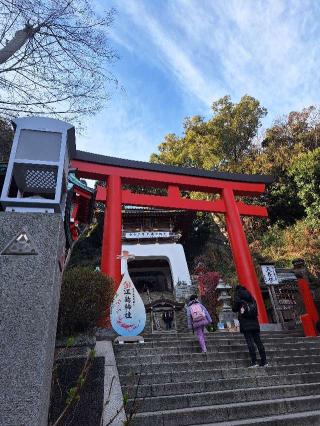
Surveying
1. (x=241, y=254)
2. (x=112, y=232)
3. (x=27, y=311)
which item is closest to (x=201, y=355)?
(x=27, y=311)

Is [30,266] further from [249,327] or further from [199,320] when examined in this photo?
[199,320]

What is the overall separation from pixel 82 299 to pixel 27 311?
178cm

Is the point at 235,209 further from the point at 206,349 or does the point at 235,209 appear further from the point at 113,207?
the point at 206,349

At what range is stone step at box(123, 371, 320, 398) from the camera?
160 inches

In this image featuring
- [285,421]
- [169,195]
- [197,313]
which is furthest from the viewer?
[169,195]

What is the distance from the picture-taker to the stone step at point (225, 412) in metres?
3.34

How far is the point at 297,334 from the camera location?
9352 mm

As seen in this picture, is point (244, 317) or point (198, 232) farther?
point (198, 232)

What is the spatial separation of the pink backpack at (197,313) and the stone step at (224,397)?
65.8 inches

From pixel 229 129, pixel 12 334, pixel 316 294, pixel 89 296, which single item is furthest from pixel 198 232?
pixel 12 334

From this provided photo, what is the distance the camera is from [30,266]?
231 centimetres

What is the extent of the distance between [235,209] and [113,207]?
14.9 feet

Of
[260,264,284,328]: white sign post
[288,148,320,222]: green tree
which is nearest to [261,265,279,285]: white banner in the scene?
[260,264,284,328]: white sign post

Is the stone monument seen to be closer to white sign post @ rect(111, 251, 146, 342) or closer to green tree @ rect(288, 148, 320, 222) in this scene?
white sign post @ rect(111, 251, 146, 342)
